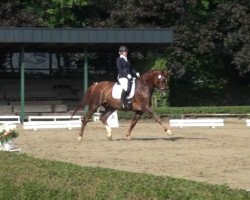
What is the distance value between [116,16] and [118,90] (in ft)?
76.4

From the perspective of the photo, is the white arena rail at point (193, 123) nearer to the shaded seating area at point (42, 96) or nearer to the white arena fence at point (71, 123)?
the white arena fence at point (71, 123)

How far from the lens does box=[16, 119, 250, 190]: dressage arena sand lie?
13.7 metres

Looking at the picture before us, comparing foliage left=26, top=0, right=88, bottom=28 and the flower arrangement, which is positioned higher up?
the flower arrangement

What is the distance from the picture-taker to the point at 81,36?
32.8 meters

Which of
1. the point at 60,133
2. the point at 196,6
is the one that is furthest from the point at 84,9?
the point at 60,133

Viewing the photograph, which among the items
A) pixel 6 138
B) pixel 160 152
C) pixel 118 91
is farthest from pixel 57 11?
pixel 6 138

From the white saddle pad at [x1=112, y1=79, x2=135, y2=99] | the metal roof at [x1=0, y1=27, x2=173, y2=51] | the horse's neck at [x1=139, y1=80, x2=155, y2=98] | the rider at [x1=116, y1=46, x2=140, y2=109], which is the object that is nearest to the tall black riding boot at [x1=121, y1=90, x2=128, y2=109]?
the rider at [x1=116, y1=46, x2=140, y2=109]

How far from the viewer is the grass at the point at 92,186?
27.9 feet

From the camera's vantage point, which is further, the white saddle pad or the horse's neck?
the white saddle pad

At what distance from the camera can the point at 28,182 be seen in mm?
10117

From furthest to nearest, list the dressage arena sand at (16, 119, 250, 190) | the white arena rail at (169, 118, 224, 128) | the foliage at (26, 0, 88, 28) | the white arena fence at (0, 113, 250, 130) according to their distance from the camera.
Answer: the foliage at (26, 0, 88, 28) < the white arena rail at (169, 118, 224, 128) < the white arena fence at (0, 113, 250, 130) < the dressage arena sand at (16, 119, 250, 190)

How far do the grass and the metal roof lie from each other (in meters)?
21.0

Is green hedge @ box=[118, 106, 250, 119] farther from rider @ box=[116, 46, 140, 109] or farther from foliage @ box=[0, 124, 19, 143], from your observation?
foliage @ box=[0, 124, 19, 143]

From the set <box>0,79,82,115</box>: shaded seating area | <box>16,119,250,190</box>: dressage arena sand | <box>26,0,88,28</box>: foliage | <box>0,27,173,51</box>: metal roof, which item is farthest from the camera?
<box>26,0,88,28</box>: foliage
